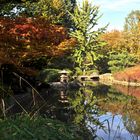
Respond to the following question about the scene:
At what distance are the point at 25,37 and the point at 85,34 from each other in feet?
106

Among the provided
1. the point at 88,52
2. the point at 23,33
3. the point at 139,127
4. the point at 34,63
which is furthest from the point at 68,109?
the point at 88,52

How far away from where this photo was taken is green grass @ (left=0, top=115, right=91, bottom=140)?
595 cm

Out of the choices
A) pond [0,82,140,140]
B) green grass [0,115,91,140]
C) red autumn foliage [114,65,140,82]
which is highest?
green grass [0,115,91,140]

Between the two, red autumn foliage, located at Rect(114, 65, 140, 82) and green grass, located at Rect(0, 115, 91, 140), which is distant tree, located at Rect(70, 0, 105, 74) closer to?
red autumn foliage, located at Rect(114, 65, 140, 82)

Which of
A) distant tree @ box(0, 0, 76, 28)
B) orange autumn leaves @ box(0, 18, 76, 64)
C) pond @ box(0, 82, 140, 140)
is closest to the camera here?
pond @ box(0, 82, 140, 140)

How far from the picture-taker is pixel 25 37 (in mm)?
18406

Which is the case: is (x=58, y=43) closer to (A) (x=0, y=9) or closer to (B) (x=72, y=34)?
(A) (x=0, y=9)

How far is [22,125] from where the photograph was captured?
6.38 metres

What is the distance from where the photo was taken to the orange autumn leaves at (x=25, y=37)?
17.4 metres

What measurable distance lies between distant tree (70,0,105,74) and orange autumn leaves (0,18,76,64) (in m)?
29.4

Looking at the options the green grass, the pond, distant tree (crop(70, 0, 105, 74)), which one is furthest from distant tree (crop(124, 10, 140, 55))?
the green grass

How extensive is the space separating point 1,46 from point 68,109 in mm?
3673

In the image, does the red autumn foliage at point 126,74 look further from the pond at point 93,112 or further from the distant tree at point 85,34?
the pond at point 93,112

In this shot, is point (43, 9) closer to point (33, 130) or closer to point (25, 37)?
point (25, 37)
